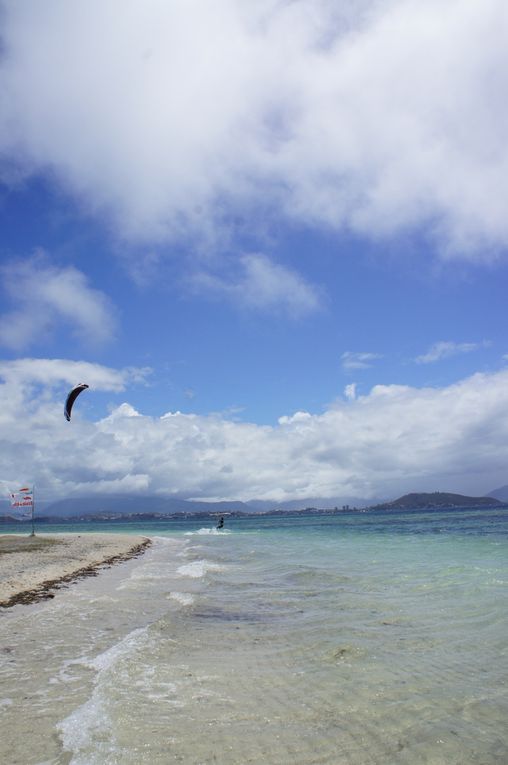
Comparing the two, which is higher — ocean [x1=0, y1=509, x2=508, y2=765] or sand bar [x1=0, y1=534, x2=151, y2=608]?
ocean [x1=0, y1=509, x2=508, y2=765]

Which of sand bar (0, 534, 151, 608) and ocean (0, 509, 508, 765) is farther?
sand bar (0, 534, 151, 608)

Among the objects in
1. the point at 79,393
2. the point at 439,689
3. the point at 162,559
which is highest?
the point at 79,393

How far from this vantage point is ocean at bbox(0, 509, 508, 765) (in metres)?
6.25

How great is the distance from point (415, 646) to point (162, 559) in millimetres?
26661

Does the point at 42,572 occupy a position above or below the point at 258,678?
below

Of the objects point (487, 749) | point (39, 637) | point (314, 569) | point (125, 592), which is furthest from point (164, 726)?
point (314, 569)

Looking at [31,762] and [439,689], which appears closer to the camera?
[31,762]

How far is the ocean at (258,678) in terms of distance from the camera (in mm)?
6246

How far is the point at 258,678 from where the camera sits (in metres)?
8.84

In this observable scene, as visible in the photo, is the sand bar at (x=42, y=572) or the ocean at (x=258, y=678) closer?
the ocean at (x=258, y=678)

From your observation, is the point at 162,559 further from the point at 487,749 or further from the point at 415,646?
the point at 487,749

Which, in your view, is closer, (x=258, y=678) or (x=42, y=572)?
(x=258, y=678)

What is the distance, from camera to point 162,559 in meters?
34.6

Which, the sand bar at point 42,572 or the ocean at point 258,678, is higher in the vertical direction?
the ocean at point 258,678
